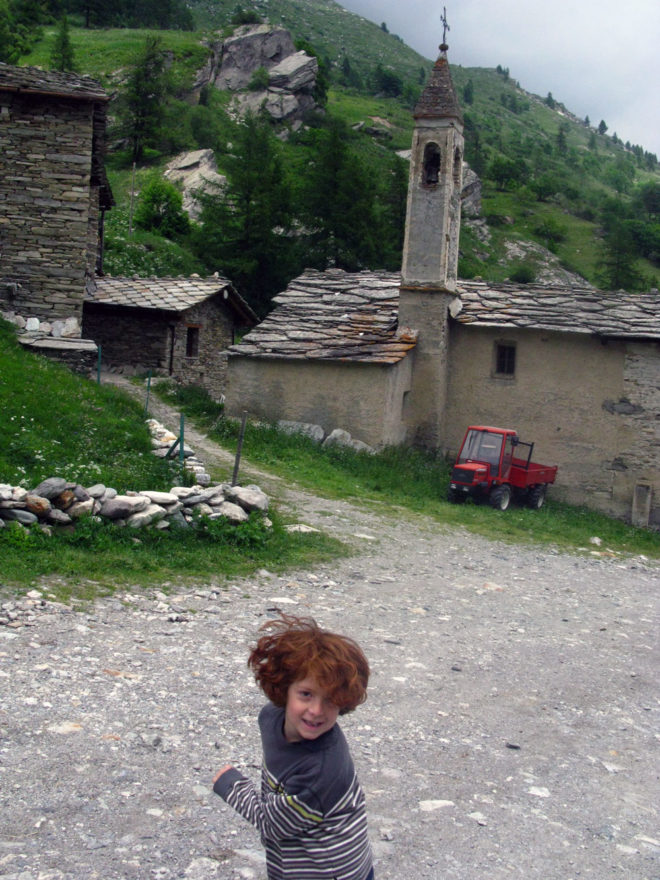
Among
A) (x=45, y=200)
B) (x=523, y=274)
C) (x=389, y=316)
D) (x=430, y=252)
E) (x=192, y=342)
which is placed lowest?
(x=192, y=342)

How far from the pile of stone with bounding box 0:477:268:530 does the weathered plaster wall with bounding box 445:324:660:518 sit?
1110cm

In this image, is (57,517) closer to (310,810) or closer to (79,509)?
(79,509)

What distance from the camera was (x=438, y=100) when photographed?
20.3 metres

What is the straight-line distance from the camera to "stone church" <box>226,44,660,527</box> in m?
19.0

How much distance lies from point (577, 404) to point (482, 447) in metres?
3.64

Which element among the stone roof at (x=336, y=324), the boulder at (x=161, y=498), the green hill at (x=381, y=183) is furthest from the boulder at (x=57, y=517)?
the green hill at (x=381, y=183)

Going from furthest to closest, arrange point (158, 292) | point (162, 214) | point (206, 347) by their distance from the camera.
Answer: point (162, 214) → point (206, 347) → point (158, 292)

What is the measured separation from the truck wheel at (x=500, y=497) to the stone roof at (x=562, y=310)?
4.60m

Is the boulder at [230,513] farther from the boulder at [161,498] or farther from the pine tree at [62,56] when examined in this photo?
the pine tree at [62,56]

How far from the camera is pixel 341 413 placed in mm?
18844

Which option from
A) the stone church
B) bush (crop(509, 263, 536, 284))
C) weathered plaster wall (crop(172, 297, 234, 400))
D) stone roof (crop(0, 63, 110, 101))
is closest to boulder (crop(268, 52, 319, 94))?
bush (crop(509, 263, 536, 284))

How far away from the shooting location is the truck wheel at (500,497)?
663 inches

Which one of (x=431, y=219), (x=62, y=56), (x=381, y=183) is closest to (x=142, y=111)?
(x=62, y=56)

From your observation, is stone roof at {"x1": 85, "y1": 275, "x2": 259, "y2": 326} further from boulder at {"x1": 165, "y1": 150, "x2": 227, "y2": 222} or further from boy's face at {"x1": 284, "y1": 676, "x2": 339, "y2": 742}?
boulder at {"x1": 165, "y1": 150, "x2": 227, "y2": 222}
